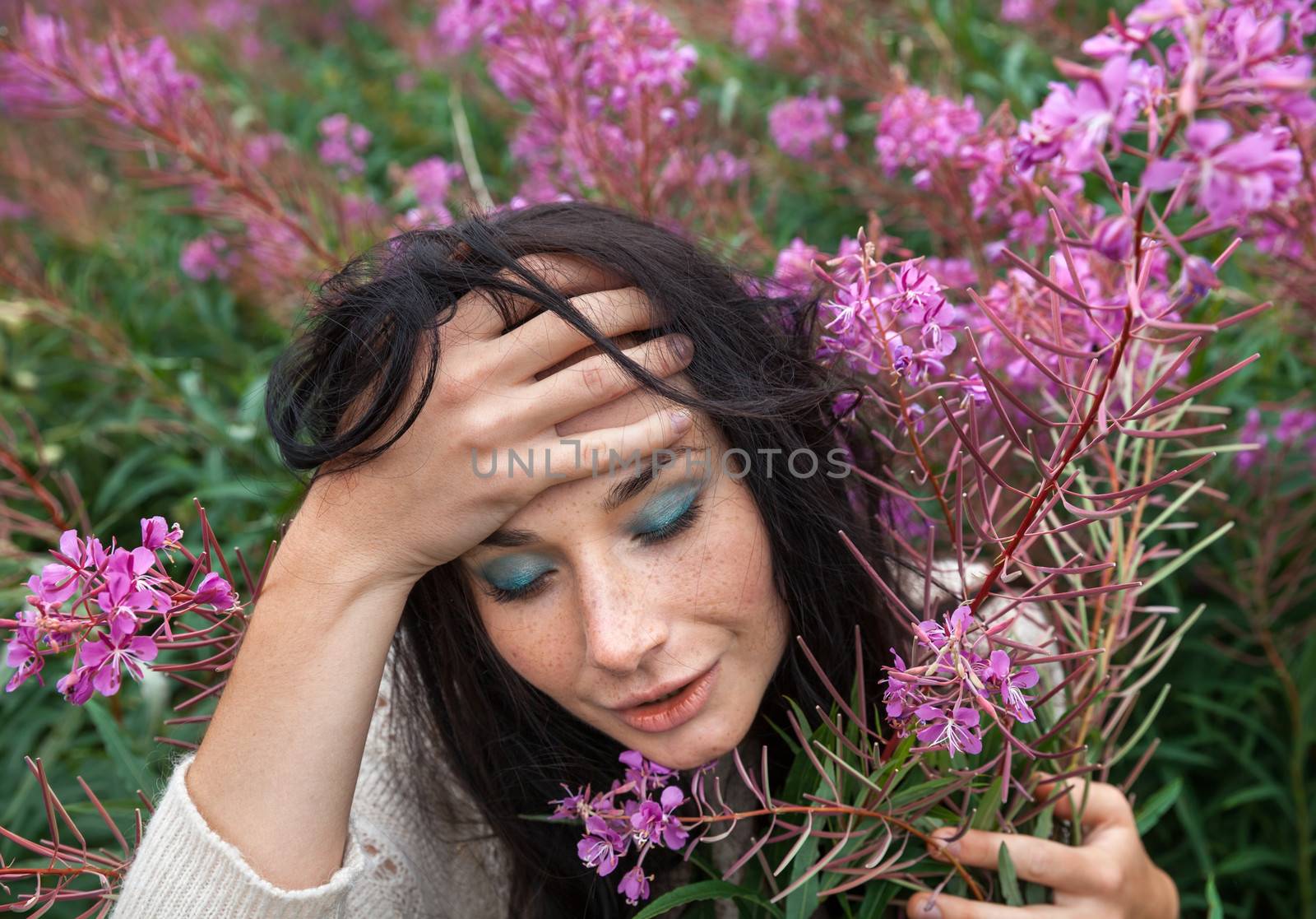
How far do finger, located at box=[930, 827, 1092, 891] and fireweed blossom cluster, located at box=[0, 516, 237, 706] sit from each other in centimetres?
84

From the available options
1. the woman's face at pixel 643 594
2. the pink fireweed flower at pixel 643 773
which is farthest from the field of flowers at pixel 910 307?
the pink fireweed flower at pixel 643 773

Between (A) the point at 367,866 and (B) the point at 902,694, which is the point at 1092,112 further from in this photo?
(A) the point at 367,866

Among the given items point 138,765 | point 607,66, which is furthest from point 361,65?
point 138,765

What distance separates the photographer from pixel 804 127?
2477 millimetres

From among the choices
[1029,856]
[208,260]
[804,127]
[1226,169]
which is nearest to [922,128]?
[804,127]

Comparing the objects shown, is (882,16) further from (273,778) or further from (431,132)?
(273,778)

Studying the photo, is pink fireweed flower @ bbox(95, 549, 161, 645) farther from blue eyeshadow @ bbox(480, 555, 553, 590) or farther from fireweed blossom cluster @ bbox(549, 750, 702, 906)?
fireweed blossom cluster @ bbox(549, 750, 702, 906)

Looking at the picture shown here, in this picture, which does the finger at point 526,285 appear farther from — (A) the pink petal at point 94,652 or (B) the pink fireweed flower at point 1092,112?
(B) the pink fireweed flower at point 1092,112

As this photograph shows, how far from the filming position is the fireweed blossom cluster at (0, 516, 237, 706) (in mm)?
919

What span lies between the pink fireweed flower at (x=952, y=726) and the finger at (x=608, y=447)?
1.30ft

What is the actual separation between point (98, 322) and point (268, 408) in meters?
1.33

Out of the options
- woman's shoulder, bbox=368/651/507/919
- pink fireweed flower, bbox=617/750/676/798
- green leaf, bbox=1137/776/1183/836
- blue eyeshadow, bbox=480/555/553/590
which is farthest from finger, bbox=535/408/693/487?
green leaf, bbox=1137/776/1183/836

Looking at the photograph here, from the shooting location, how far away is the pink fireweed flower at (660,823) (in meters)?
1.01

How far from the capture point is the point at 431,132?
3387mm
